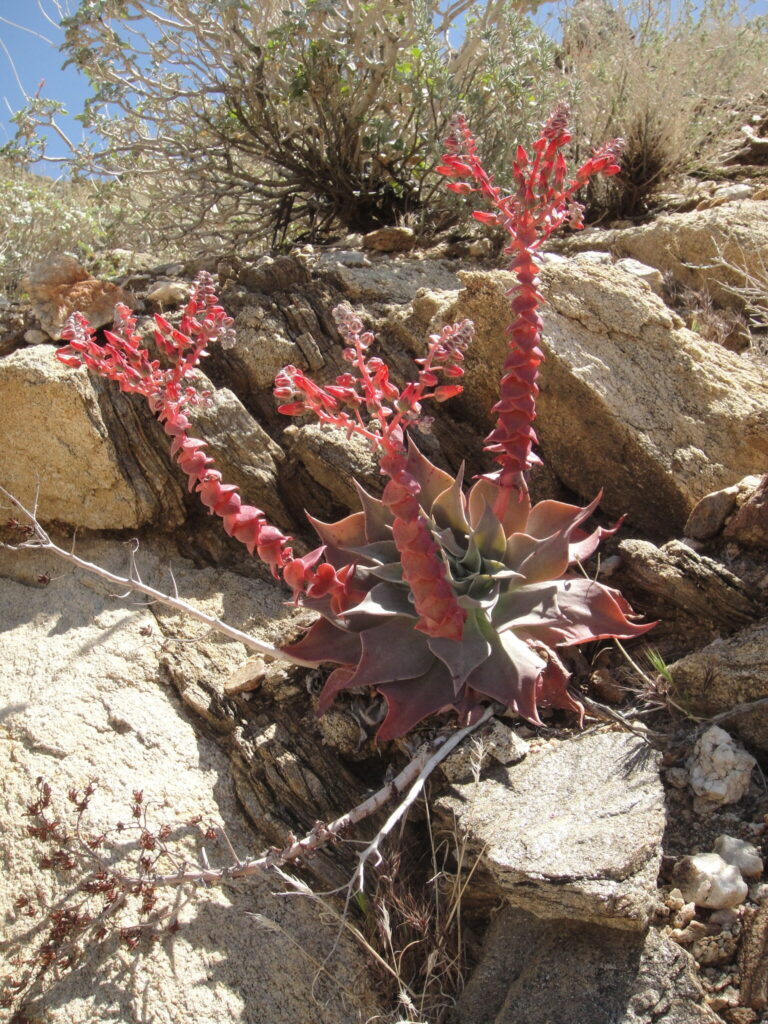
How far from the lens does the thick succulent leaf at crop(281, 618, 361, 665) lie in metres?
2.46

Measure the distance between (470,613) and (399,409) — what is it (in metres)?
0.75

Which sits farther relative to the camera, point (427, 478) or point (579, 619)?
point (427, 478)

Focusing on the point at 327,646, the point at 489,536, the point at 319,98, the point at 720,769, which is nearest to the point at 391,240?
the point at 319,98

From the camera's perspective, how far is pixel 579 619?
2469 mm

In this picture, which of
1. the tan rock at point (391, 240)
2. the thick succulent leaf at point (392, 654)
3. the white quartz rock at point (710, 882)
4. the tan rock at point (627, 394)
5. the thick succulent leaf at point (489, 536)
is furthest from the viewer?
the tan rock at point (391, 240)

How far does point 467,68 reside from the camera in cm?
500

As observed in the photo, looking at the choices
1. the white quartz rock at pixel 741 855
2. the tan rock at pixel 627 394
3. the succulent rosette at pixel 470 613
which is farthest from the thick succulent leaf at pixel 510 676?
the tan rock at pixel 627 394

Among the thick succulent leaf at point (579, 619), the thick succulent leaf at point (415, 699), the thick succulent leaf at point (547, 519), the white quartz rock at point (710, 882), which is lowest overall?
the white quartz rock at point (710, 882)

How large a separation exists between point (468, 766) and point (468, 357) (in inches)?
66.8

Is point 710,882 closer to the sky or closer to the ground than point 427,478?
closer to the ground

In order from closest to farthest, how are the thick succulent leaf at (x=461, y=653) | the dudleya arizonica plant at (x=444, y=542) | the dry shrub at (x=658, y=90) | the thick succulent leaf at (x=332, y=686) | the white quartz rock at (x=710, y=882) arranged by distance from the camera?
the white quartz rock at (x=710, y=882) < the dudleya arizonica plant at (x=444, y=542) < the thick succulent leaf at (x=461, y=653) < the thick succulent leaf at (x=332, y=686) < the dry shrub at (x=658, y=90)

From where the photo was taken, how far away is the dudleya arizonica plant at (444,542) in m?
2.09

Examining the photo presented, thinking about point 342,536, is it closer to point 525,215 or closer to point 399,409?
point 399,409

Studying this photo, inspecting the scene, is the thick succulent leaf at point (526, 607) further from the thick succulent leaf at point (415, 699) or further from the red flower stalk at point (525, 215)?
the red flower stalk at point (525, 215)
